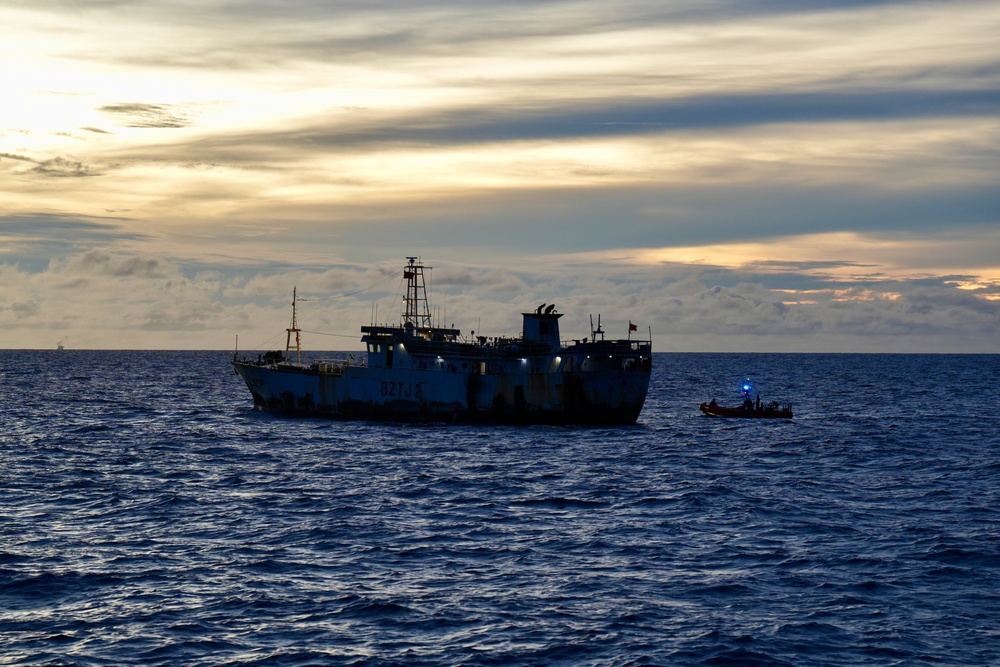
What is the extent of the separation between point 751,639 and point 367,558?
1510cm

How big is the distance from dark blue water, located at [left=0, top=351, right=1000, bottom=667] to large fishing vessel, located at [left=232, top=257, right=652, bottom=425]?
8341 mm

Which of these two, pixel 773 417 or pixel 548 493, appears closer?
pixel 548 493

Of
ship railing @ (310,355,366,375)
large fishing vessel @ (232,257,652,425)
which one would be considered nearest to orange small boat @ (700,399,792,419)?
large fishing vessel @ (232,257,652,425)

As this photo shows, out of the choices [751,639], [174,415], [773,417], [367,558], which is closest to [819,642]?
[751,639]

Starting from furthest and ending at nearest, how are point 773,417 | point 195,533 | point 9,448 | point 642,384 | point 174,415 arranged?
1. point 174,415
2. point 773,417
3. point 642,384
4. point 9,448
5. point 195,533

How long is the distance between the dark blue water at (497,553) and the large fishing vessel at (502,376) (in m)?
8.34

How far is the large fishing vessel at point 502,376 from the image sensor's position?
87.1 metres

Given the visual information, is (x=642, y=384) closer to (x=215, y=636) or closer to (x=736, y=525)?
(x=736, y=525)

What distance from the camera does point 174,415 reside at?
111m

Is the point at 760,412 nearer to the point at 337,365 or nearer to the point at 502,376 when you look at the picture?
the point at 502,376

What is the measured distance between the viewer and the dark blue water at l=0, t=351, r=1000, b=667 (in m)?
28.7

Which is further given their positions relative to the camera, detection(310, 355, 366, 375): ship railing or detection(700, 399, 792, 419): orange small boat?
detection(700, 399, 792, 419): orange small boat

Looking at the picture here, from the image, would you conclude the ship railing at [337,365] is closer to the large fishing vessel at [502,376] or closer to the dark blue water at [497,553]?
the large fishing vessel at [502,376]

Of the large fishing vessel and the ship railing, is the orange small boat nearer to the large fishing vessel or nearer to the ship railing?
the large fishing vessel
